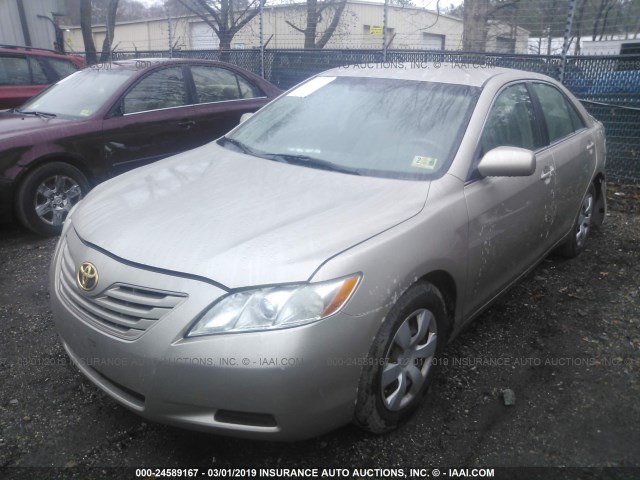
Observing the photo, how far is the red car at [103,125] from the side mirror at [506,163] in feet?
13.0

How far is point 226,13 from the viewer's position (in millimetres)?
13250

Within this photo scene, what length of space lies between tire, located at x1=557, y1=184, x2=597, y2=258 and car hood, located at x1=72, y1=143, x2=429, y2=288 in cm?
234

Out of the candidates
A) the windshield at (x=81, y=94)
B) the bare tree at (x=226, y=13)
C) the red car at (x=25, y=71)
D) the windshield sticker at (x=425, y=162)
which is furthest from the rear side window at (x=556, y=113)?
the bare tree at (x=226, y=13)

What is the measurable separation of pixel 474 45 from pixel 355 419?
8288 mm

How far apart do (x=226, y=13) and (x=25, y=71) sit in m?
6.71

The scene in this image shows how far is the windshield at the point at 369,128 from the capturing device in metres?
2.80

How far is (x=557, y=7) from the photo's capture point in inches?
315

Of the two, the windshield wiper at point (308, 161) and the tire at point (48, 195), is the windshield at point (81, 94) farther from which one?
the windshield wiper at point (308, 161)

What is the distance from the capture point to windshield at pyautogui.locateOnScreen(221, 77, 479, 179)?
9.19 ft

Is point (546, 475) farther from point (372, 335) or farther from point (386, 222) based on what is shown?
point (386, 222)

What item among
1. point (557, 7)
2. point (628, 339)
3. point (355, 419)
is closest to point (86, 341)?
point (355, 419)

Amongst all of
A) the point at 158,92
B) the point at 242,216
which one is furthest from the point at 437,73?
the point at 158,92

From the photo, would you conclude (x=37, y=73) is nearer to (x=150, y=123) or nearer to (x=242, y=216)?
(x=150, y=123)

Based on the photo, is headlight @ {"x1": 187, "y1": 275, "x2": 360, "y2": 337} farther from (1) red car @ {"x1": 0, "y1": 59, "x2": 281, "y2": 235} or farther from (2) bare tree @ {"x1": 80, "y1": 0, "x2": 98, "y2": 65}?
(2) bare tree @ {"x1": 80, "y1": 0, "x2": 98, "y2": 65}
